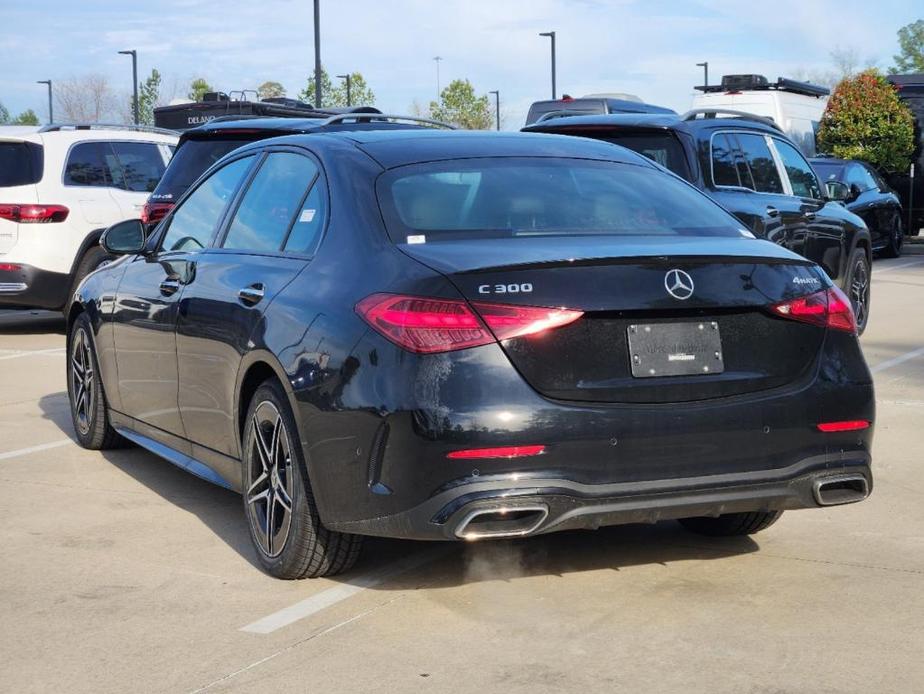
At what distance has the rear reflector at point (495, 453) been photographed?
4484 mm

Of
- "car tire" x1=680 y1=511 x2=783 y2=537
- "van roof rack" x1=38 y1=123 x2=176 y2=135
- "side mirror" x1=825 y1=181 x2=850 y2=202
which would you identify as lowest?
"car tire" x1=680 y1=511 x2=783 y2=537

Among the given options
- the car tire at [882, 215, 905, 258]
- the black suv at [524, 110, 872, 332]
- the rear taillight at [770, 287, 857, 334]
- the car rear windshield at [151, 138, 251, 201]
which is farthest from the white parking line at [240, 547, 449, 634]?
the car tire at [882, 215, 905, 258]

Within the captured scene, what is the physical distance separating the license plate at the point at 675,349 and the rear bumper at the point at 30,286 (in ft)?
33.4

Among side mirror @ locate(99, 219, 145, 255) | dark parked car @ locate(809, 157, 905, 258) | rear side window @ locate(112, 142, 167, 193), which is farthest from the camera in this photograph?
dark parked car @ locate(809, 157, 905, 258)

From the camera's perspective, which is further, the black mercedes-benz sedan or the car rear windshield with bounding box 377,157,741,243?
the car rear windshield with bounding box 377,157,741,243

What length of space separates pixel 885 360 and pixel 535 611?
719 cm

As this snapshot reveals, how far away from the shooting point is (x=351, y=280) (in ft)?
16.0

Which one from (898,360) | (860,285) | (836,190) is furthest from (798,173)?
(898,360)

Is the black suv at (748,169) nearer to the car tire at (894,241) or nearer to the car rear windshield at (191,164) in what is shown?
the car rear windshield at (191,164)

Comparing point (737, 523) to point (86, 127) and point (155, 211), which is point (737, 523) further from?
point (86, 127)

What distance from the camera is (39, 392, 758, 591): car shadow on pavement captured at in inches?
208

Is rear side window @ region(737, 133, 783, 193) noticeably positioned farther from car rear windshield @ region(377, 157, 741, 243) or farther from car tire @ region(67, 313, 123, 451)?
car rear windshield @ region(377, 157, 741, 243)

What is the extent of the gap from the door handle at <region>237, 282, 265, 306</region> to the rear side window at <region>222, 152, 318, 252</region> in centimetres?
17

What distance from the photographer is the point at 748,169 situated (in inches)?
446
